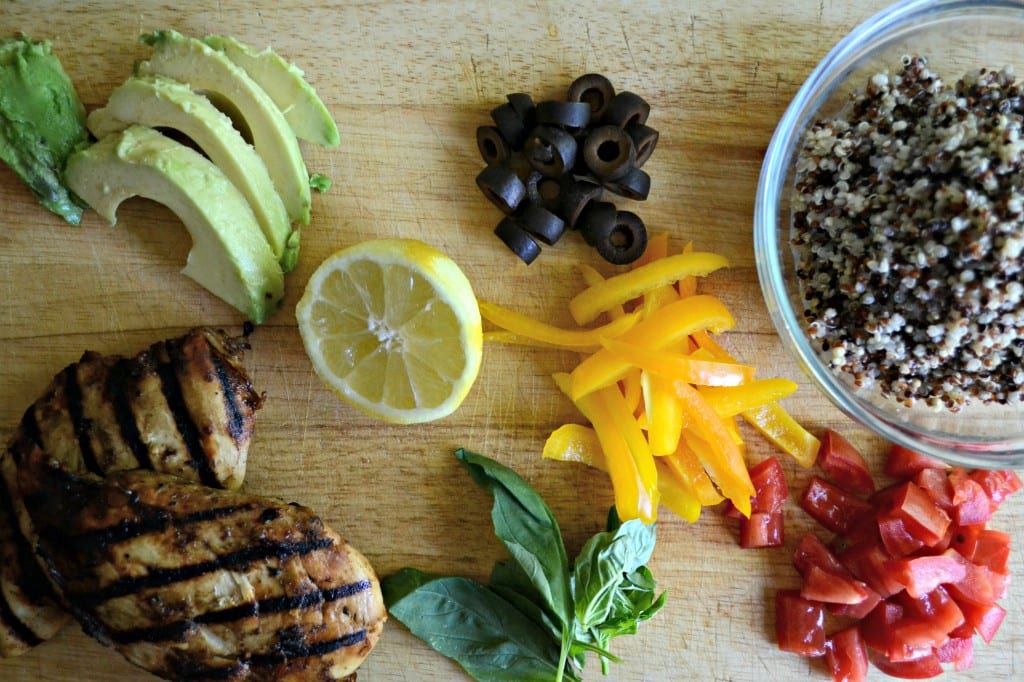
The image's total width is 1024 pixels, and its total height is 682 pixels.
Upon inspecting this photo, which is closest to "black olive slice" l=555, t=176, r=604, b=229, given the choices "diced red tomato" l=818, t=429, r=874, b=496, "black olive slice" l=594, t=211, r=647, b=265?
"black olive slice" l=594, t=211, r=647, b=265

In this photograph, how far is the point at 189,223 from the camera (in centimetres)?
Answer: 264

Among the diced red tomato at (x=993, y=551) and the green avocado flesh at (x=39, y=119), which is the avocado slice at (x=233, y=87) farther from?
the diced red tomato at (x=993, y=551)

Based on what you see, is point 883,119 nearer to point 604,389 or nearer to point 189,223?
point 604,389

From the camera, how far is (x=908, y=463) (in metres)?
2.81

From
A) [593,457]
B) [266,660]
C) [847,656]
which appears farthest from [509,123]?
[847,656]

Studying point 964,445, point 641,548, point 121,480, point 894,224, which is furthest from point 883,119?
point 121,480

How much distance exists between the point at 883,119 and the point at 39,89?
107 inches

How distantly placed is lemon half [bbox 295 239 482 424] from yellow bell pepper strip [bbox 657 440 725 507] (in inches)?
30.3

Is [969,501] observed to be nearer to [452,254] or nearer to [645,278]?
[645,278]

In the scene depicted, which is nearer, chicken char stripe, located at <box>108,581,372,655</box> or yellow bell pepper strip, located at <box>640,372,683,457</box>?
chicken char stripe, located at <box>108,581,372,655</box>

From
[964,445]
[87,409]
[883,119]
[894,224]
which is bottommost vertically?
[87,409]

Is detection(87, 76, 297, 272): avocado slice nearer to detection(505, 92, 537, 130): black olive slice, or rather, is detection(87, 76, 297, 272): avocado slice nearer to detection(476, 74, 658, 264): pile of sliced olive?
detection(476, 74, 658, 264): pile of sliced olive

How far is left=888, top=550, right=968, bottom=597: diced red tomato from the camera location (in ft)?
8.74

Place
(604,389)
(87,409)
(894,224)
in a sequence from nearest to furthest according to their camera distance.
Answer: (894,224), (87,409), (604,389)
